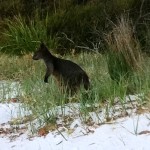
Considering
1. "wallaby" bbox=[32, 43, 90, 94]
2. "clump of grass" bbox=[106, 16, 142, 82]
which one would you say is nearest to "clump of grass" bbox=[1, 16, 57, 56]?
"clump of grass" bbox=[106, 16, 142, 82]

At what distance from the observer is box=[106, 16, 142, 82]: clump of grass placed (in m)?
8.62

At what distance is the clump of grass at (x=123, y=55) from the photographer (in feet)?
28.3

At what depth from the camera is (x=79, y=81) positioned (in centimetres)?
804

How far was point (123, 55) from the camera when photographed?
29.6 ft

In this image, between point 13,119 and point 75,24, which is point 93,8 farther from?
point 13,119

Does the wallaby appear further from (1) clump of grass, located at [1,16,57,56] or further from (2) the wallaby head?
(1) clump of grass, located at [1,16,57,56]

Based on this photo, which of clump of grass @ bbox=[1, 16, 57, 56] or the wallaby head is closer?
the wallaby head

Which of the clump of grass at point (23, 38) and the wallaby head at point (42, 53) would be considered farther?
the clump of grass at point (23, 38)

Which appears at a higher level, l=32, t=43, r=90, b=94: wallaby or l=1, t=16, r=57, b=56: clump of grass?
l=1, t=16, r=57, b=56: clump of grass

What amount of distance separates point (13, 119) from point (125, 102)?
57.5 inches

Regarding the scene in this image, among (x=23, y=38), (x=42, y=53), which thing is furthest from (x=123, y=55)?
(x=23, y=38)

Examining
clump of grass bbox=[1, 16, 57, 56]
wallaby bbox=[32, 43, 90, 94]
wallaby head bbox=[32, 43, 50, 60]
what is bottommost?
wallaby bbox=[32, 43, 90, 94]

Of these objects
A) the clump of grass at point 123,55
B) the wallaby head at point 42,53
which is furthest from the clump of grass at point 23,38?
the wallaby head at point 42,53

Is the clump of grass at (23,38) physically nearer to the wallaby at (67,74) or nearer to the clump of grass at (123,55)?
the clump of grass at (123,55)
